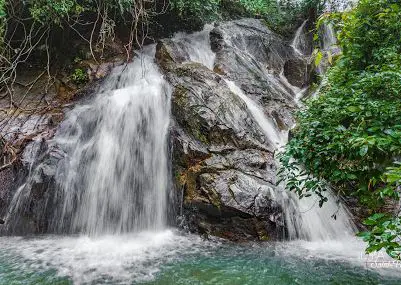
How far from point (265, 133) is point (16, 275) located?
507cm

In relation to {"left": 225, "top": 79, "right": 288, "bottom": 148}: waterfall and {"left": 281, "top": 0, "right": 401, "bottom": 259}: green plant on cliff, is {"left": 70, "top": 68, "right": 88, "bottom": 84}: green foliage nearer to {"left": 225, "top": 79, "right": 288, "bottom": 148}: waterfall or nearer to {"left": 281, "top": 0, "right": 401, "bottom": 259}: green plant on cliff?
{"left": 225, "top": 79, "right": 288, "bottom": 148}: waterfall

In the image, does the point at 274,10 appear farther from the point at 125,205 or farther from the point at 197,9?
the point at 125,205

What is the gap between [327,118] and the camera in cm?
344

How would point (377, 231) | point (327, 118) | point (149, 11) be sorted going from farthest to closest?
point (149, 11)
point (327, 118)
point (377, 231)

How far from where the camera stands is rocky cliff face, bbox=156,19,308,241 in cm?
531

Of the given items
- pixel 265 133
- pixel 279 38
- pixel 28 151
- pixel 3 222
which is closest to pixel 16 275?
pixel 3 222

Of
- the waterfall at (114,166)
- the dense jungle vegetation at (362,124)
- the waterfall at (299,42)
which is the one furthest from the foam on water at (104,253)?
the waterfall at (299,42)

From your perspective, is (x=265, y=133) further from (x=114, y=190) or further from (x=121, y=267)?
(x=121, y=267)

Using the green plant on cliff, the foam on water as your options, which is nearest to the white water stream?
the foam on water

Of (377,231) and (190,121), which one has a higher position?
(190,121)

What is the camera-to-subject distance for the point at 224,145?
250 inches

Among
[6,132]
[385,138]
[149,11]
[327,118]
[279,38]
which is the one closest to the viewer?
[385,138]

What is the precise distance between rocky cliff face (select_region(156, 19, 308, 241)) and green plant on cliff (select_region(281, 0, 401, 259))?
1878 mm

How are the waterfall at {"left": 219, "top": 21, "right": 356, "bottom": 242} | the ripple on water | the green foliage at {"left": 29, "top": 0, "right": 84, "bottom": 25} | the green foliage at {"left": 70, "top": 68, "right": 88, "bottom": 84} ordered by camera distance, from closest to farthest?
the ripple on water, the waterfall at {"left": 219, "top": 21, "right": 356, "bottom": 242}, the green foliage at {"left": 29, "top": 0, "right": 84, "bottom": 25}, the green foliage at {"left": 70, "top": 68, "right": 88, "bottom": 84}
